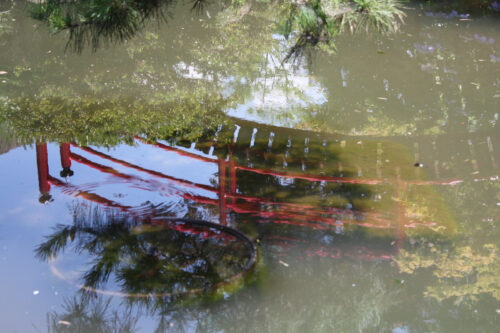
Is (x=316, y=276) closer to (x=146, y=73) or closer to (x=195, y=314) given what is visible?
(x=195, y=314)

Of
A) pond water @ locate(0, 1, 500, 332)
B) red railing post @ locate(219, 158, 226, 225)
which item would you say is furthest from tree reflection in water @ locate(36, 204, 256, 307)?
red railing post @ locate(219, 158, 226, 225)

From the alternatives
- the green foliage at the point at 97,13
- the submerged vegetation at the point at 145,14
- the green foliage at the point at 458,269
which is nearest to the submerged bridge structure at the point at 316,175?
the green foliage at the point at 458,269

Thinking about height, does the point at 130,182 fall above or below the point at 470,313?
above

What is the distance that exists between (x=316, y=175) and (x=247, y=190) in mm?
493

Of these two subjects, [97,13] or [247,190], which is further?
[247,190]

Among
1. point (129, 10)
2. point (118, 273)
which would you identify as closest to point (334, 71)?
point (129, 10)

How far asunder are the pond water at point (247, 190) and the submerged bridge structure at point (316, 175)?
14mm

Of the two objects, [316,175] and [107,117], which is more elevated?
[107,117]

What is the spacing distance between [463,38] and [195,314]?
523 cm

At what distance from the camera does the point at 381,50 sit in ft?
20.0

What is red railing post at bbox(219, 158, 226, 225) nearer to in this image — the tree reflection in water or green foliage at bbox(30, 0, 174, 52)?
the tree reflection in water

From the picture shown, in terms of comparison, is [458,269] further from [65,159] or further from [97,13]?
[65,159]

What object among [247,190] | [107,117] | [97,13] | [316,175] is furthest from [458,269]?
[107,117]

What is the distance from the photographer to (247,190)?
3.43 meters
